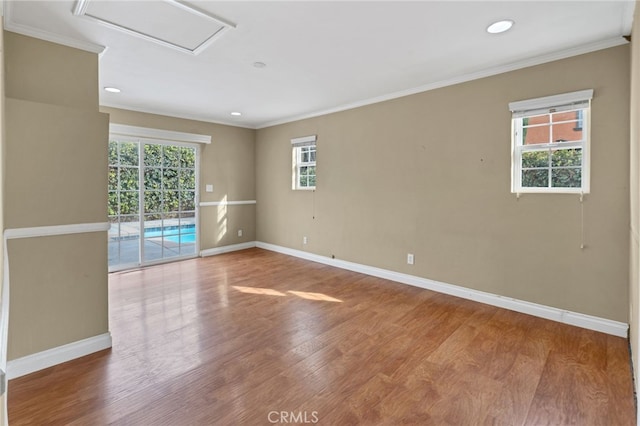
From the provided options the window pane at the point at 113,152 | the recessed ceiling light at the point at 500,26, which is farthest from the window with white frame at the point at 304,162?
the recessed ceiling light at the point at 500,26

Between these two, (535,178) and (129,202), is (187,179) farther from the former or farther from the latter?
(535,178)

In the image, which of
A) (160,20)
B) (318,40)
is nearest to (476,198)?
(318,40)

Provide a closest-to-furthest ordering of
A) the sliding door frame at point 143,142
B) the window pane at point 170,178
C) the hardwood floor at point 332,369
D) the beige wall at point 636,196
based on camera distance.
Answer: the beige wall at point 636,196 → the hardwood floor at point 332,369 → the sliding door frame at point 143,142 → the window pane at point 170,178

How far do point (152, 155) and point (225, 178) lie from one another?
1363 mm

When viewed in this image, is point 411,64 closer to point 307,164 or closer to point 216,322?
point 307,164

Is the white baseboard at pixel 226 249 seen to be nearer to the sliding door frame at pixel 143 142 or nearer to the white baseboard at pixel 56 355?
the sliding door frame at pixel 143 142

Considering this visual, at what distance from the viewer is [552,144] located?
315cm

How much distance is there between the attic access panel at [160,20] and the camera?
86.7 inches

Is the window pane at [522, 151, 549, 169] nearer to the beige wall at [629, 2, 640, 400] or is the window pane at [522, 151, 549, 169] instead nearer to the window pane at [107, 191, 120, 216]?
the beige wall at [629, 2, 640, 400]

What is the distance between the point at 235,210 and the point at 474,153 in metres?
4.52

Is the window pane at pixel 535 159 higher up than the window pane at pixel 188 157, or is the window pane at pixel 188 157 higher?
the window pane at pixel 188 157

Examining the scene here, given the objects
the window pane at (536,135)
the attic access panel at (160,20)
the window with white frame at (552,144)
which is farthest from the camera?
the window pane at (536,135)

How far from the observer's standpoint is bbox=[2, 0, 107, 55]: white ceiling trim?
222cm

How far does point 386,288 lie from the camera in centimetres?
411
